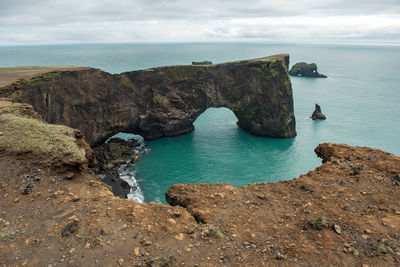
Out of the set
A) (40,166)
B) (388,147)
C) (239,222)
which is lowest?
(388,147)

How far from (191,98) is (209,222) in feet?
138

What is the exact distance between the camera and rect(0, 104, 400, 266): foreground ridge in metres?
9.58

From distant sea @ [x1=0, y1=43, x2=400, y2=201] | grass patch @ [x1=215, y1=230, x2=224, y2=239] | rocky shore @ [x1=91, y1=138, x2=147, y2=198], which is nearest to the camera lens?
grass patch @ [x1=215, y1=230, x2=224, y2=239]

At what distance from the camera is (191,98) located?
51.9 m

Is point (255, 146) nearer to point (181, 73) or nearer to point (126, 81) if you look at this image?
point (181, 73)

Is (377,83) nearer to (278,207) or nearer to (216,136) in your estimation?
(216,136)

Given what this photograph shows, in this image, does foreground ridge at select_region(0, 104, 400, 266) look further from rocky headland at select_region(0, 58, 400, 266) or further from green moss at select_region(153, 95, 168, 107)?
green moss at select_region(153, 95, 168, 107)

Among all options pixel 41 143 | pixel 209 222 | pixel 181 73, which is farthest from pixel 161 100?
pixel 209 222

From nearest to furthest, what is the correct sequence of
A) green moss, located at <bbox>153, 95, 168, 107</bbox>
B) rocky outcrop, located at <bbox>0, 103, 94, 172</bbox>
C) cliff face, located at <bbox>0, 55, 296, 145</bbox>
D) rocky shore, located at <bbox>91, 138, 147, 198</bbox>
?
1. rocky outcrop, located at <bbox>0, 103, 94, 172</bbox>
2. rocky shore, located at <bbox>91, 138, 147, 198</bbox>
3. cliff face, located at <bbox>0, 55, 296, 145</bbox>
4. green moss, located at <bbox>153, 95, 168, 107</bbox>

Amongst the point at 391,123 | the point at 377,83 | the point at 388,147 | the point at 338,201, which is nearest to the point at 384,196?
the point at 338,201

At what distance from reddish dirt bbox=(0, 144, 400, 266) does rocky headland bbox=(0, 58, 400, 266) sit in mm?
41

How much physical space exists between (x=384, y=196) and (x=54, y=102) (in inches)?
1401

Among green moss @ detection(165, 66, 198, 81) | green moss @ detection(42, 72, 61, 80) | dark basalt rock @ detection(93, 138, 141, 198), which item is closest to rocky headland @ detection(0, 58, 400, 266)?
dark basalt rock @ detection(93, 138, 141, 198)

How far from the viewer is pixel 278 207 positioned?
12.3m
